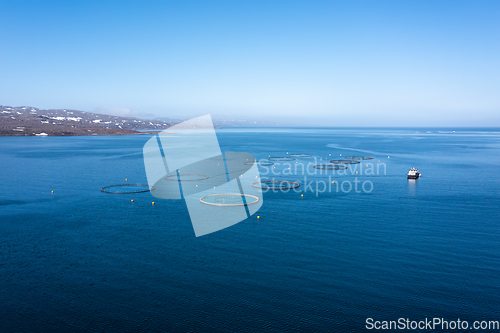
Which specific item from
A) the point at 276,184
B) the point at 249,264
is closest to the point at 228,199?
the point at 276,184

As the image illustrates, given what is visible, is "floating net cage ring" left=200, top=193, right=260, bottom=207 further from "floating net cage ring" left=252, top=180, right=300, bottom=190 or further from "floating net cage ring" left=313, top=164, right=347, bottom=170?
"floating net cage ring" left=313, top=164, right=347, bottom=170

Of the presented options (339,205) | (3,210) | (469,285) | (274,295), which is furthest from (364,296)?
(3,210)

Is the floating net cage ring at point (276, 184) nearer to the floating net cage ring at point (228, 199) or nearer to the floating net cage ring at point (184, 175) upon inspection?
the floating net cage ring at point (228, 199)

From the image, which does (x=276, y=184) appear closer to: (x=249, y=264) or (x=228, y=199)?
(x=228, y=199)

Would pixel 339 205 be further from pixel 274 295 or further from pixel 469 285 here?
pixel 274 295

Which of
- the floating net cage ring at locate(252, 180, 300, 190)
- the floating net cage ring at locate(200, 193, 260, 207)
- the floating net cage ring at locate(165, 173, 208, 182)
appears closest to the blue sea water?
the floating net cage ring at locate(200, 193, 260, 207)
